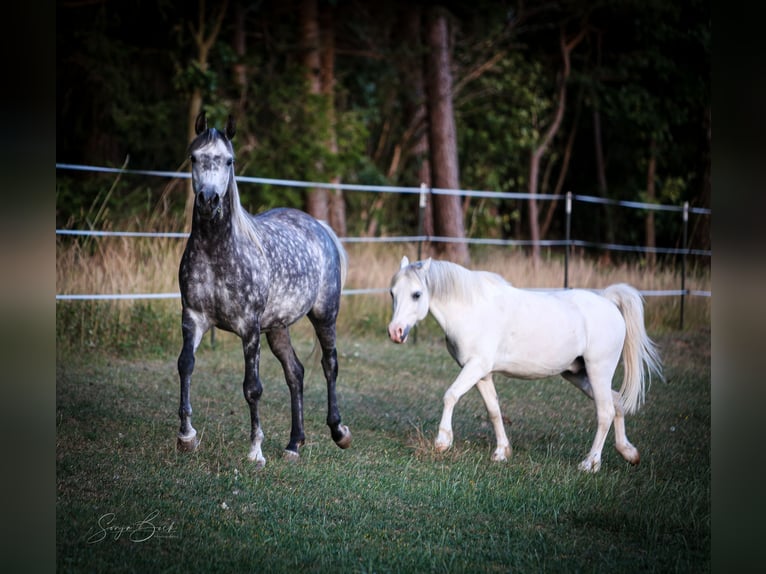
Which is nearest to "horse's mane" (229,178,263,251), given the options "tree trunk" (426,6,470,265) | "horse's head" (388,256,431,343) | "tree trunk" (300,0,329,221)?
"horse's head" (388,256,431,343)

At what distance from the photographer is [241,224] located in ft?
16.1

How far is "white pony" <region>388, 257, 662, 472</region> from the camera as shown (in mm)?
4953

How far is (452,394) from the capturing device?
493 centimetres

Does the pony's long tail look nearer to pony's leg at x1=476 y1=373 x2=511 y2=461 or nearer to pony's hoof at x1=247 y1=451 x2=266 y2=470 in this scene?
pony's leg at x1=476 y1=373 x2=511 y2=461

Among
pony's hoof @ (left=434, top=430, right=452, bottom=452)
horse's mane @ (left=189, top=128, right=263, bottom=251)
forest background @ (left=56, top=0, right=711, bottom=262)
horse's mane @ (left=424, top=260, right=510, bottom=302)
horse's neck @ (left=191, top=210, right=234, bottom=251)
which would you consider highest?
forest background @ (left=56, top=0, right=711, bottom=262)

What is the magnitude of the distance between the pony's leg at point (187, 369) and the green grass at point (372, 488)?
10 centimetres

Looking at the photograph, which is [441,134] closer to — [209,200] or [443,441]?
[443,441]

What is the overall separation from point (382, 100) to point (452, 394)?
15508 millimetres

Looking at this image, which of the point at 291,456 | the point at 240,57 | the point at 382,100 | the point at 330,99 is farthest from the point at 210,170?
the point at 382,100

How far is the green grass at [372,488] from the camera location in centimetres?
350
